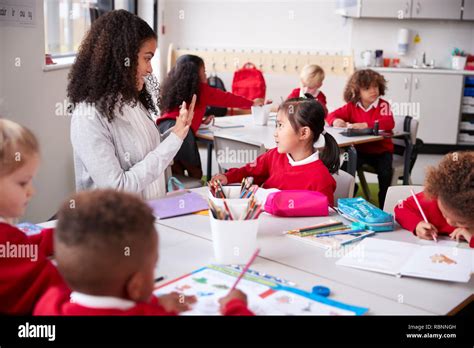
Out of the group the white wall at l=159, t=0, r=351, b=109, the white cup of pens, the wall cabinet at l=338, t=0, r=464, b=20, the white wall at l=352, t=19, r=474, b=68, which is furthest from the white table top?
the white wall at l=352, t=19, r=474, b=68

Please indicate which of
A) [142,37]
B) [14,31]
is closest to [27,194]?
[142,37]

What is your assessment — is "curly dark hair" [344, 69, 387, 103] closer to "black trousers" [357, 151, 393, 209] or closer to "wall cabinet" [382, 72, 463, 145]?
"black trousers" [357, 151, 393, 209]

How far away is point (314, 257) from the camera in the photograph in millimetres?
1812

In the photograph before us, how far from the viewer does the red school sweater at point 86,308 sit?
116cm

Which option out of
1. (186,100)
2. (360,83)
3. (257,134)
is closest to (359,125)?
(360,83)

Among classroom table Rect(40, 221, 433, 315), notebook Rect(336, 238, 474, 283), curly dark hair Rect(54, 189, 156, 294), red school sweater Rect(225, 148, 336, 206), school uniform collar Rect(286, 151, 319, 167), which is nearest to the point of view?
curly dark hair Rect(54, 189, 156, 294)

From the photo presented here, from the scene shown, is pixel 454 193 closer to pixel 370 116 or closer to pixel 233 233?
pixel 233 233

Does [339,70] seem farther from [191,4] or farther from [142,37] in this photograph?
[142,37]

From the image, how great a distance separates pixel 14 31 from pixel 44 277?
224 cm

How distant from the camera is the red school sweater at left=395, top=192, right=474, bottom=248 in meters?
2.10

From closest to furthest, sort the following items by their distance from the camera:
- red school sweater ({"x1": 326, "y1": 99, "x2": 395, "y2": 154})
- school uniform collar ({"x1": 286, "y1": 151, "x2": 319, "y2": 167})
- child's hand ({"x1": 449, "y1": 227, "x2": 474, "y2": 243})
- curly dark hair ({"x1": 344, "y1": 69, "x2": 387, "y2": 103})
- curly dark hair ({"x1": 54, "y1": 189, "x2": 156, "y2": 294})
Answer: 1. curly dark hair ({"x1": 54, "y1": 189, "x2": 156, "y2": 294})
2. child's hand ({"x1": 449, "y1": 227, "x2": 474, "y2": 243})
3. school uniform collar ({"x1": 286, "y1": 151, "x2": 319, "y2": 167})
4. red school sweater ({"x1": 326, "y1": 99, "x2": 395, "y2": 154})
5. curly dark hair ({"x1": 344, "y1": 69, "x2": 387, "y2": 103})

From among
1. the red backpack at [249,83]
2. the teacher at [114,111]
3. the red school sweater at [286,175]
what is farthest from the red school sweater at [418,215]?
the red backpack at [249,83]

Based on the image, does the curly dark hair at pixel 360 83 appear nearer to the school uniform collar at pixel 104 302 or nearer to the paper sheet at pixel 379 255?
the paper sheet at pixel 379 255

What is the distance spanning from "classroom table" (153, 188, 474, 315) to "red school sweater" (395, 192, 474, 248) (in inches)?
2.1
